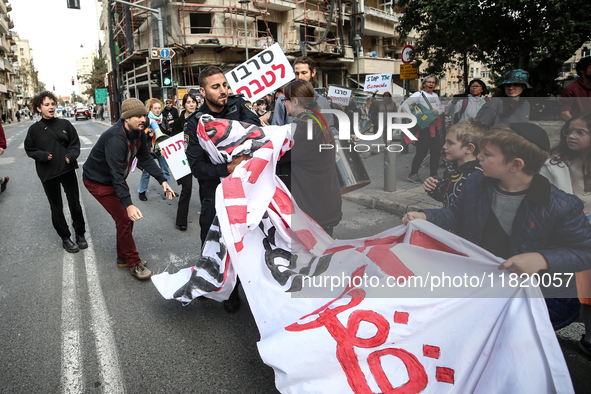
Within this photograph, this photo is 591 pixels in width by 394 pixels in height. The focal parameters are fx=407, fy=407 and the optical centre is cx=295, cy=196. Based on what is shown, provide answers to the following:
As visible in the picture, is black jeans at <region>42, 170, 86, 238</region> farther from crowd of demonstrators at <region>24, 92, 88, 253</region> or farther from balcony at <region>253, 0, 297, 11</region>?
balcony at <region>253, 0, 297, 11</region>

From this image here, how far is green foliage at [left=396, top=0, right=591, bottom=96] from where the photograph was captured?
1108cm

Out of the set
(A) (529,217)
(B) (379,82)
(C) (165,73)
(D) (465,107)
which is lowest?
(A) (529,217)

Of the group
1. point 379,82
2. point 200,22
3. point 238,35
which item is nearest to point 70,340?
point 379,82

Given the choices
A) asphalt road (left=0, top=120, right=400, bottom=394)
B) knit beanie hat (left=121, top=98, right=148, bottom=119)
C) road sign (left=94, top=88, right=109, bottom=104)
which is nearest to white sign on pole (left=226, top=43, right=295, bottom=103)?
knit beanie hat (left=121, top=98, right=148, bottom=119)

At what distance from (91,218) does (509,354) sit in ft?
20.0

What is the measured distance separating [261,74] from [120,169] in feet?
7.28

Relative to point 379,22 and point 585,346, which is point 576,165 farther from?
point 379,22

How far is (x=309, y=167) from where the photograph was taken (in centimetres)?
313

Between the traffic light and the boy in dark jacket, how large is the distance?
52.8 ft

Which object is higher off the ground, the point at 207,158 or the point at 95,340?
the point at 207,158

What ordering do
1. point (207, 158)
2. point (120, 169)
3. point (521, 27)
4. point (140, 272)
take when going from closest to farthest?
1. point (207, 158)
2. point (120, 169)
3. point (140, 272)
4. point (521, 27)

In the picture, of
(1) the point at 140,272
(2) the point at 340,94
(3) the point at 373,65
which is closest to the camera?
(1) the point at 140,272

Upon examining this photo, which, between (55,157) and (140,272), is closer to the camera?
Answer: (140,272)

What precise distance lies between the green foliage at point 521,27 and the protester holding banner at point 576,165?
35.5ft
